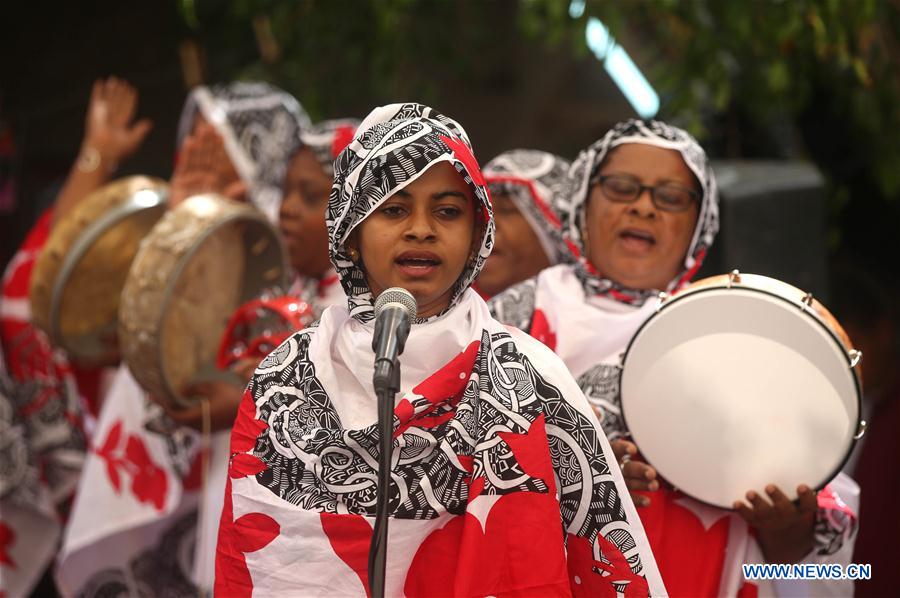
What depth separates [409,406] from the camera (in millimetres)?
2143

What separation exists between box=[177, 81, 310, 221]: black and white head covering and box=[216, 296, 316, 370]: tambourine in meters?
1.08

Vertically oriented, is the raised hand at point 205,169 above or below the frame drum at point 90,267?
above

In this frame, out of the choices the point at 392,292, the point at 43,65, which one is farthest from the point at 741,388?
the point at 43,65

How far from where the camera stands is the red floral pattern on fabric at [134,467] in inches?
162

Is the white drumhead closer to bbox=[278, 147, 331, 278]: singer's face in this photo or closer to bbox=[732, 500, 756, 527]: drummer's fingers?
bbox=[732, 500, 756, 527]: drummer's fingers

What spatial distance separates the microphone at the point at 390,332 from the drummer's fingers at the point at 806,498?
3.36 feet

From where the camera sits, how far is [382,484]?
1.90 meters

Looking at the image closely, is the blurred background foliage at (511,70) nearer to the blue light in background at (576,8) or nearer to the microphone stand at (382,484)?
the blue light in background at (576,8)

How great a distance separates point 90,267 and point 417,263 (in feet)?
7.49

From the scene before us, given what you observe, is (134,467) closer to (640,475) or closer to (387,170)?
(640,475)

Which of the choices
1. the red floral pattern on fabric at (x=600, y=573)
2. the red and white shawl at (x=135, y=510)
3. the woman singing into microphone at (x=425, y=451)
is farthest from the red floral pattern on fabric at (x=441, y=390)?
the red and white shawl at (x=135, y=510)

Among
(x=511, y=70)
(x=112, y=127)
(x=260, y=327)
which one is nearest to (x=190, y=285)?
(x=260, y=327)

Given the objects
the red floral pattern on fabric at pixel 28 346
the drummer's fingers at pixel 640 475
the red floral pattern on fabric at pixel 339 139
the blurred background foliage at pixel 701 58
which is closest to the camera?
the drummer's fingers at pixel 640 475

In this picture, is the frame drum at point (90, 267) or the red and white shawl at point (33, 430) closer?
the frame drum at point (90, 267)
